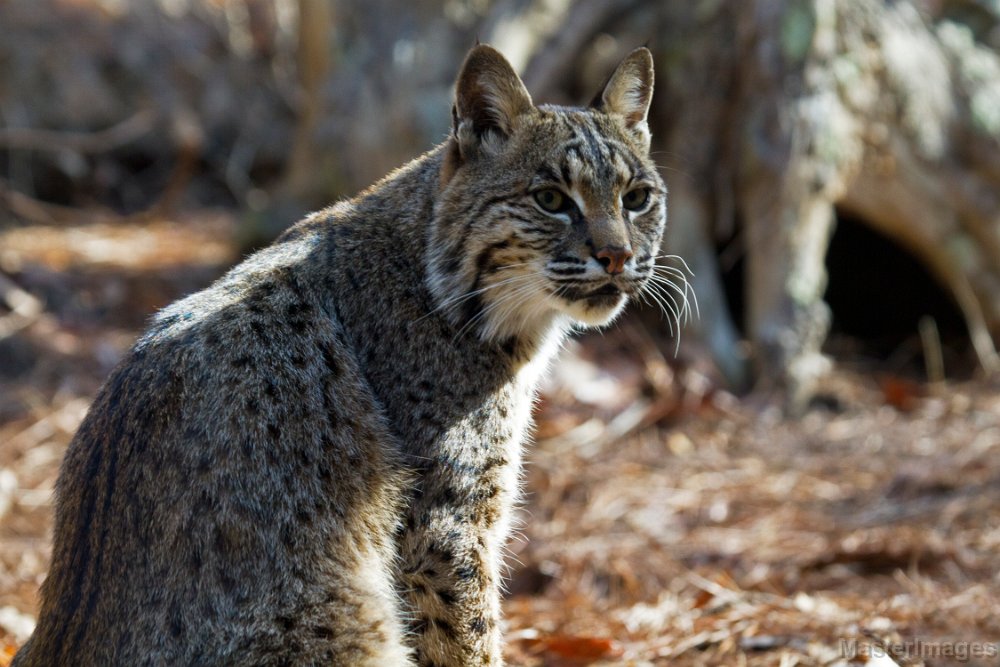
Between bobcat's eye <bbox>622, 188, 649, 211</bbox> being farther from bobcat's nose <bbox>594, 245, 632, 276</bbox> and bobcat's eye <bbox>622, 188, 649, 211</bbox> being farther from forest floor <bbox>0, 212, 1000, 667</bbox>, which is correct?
forest floor <bbox>0, 212, 1000, 667</bbox>

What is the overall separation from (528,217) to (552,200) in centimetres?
12

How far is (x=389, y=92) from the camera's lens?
7887 mm

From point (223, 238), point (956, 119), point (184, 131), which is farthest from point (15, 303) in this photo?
point (956, 119)

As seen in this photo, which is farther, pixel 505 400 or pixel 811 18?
pixel 811 18

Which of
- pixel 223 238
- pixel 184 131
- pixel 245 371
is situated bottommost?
pixel 245 371

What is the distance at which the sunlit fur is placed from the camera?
355 cm

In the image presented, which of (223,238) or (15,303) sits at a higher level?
(223,238)

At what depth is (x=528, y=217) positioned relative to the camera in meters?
3.59

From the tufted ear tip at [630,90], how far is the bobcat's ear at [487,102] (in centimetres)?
41

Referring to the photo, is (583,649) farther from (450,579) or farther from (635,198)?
(635,198)

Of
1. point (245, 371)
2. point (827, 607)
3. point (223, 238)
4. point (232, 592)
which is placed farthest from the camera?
point (223, 238)

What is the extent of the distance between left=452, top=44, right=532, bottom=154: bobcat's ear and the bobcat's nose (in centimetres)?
60

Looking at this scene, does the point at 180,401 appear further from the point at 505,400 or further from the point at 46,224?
the point at 46,224

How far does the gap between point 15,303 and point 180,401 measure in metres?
4.99
